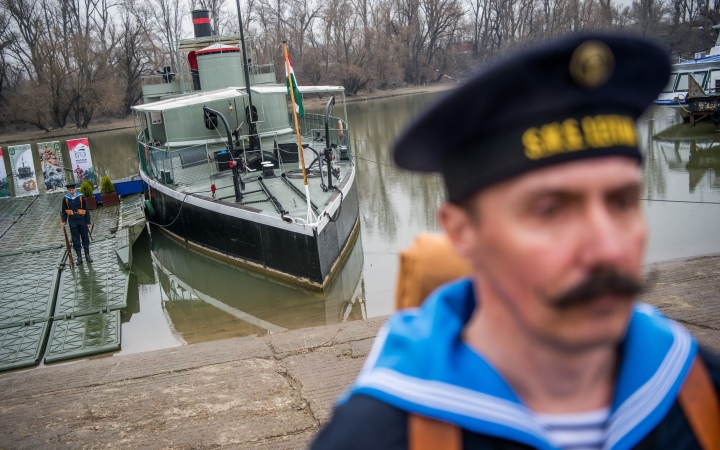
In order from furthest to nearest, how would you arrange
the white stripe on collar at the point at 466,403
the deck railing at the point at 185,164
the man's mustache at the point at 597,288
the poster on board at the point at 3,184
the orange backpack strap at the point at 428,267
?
the poster on board at the point at 3,184
the deck railing at the point at 185,164
the orange backpack strap at the point at 428,267
the white stripe on collar at the point at 466,403
the man's mustache at the point at 597,288

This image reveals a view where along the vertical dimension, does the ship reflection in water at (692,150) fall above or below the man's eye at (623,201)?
below

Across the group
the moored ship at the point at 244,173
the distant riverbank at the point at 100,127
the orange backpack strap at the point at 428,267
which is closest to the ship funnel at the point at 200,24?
the moored ship at the point at 244,173

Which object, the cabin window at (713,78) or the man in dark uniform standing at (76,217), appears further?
the cabin window at (713,78)

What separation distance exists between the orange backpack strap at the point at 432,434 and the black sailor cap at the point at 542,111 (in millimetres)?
384

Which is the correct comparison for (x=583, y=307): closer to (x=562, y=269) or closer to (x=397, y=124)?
(x=562, y=269)

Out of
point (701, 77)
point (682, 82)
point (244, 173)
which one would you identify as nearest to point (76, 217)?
point (244, 173)

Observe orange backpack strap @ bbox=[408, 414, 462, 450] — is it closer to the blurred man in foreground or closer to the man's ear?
the blurred man in foreground

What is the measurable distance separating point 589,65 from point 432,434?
645 millimetres

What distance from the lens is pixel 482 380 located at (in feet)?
3.57

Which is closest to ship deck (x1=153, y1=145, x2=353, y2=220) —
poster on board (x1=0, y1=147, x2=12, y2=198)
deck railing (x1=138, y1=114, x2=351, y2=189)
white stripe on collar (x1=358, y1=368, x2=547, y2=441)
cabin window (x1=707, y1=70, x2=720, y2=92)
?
deck railing (x1=138, y1=114, x2=351, y2=189)

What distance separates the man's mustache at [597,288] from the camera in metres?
0.95

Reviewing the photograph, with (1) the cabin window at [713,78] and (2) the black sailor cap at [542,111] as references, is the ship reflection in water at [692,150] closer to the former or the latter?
(1) the cabin window at [713,78]

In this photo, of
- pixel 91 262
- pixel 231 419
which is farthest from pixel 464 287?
pixel 91 262

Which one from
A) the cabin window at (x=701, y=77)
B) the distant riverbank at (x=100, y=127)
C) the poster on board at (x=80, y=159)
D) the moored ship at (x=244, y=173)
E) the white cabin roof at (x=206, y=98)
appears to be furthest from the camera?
the distant riverbank at (x=100, y=127)
